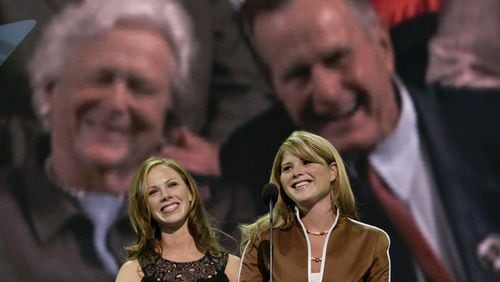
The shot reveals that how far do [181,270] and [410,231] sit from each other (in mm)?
1713

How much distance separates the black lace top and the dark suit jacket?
1.43 meters

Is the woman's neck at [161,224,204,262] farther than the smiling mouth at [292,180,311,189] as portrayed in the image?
Yes

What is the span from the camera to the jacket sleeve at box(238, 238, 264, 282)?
2.59 meters

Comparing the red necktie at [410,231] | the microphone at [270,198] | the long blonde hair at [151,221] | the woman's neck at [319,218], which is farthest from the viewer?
the red necktie at [410,231]

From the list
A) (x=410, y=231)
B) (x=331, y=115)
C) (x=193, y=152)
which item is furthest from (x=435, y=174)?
(x=193, y=152)

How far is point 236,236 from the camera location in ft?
13.8

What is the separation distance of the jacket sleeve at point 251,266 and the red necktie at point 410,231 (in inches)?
68.8

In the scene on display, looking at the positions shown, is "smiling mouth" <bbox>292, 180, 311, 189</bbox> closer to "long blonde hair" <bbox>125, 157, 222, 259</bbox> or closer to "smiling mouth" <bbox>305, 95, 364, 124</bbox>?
"long blonde hair" <bbox>125, 157, 222, 259</bbox>

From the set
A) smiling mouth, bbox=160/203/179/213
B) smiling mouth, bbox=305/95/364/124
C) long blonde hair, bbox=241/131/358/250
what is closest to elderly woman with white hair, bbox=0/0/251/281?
smiling mouth, bbox=305/95/364/124

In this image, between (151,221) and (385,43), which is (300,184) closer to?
(151,221)

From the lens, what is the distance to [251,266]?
2.60m

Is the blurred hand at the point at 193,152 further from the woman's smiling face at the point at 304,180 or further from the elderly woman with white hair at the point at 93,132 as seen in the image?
the woman's smiling face at the point at 304,180

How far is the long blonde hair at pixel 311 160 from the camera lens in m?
2.56

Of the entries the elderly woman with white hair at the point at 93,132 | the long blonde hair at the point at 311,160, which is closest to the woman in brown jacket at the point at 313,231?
the long blonde hair at the point at 311,160
